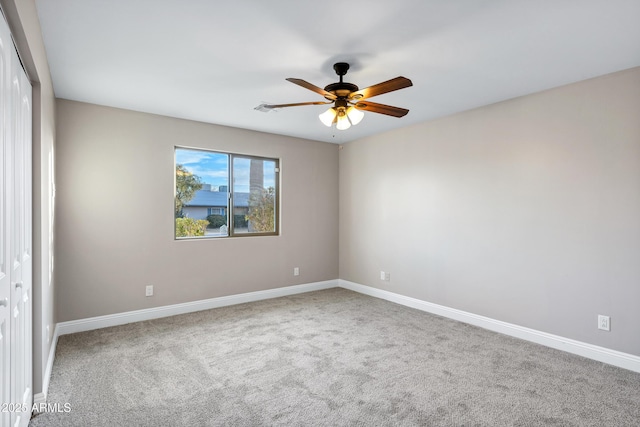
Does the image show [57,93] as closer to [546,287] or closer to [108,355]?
[108,355]

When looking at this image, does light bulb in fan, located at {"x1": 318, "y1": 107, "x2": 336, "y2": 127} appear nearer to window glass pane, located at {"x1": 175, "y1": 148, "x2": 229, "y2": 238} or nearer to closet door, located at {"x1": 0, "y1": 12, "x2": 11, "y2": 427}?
closet door, located at {"x1": 0, "y1": 12, "x2": 11, "y2": 427}

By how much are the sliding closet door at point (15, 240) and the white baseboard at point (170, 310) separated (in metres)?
1.65

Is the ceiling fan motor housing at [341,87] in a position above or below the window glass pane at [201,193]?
above

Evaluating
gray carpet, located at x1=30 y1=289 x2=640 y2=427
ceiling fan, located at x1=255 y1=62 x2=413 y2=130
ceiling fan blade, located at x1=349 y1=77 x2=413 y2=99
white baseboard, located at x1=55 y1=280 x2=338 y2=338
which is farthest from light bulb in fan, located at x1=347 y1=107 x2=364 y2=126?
white baseboard, located at x1=55 y1=280 x2=338 y2=338

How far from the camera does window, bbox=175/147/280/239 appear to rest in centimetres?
449

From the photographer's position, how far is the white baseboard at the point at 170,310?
369 cm

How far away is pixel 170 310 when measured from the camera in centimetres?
425

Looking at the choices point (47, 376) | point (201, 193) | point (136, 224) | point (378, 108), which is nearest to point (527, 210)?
point (378, 108)

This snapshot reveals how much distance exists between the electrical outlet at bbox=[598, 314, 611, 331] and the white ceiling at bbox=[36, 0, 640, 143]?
2.11m

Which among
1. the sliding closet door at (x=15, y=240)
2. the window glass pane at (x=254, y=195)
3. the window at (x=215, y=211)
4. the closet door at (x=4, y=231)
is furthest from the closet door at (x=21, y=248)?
the window glass pane at (x=254, y=195)

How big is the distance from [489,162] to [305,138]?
2.71 meters

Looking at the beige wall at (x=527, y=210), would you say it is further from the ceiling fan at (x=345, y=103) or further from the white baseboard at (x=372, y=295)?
the ceiling fan at (x=345, y=103)

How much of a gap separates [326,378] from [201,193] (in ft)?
9.71

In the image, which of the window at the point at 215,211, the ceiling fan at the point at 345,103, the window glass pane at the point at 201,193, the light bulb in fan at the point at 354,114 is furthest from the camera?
the window at the point at 215,211
